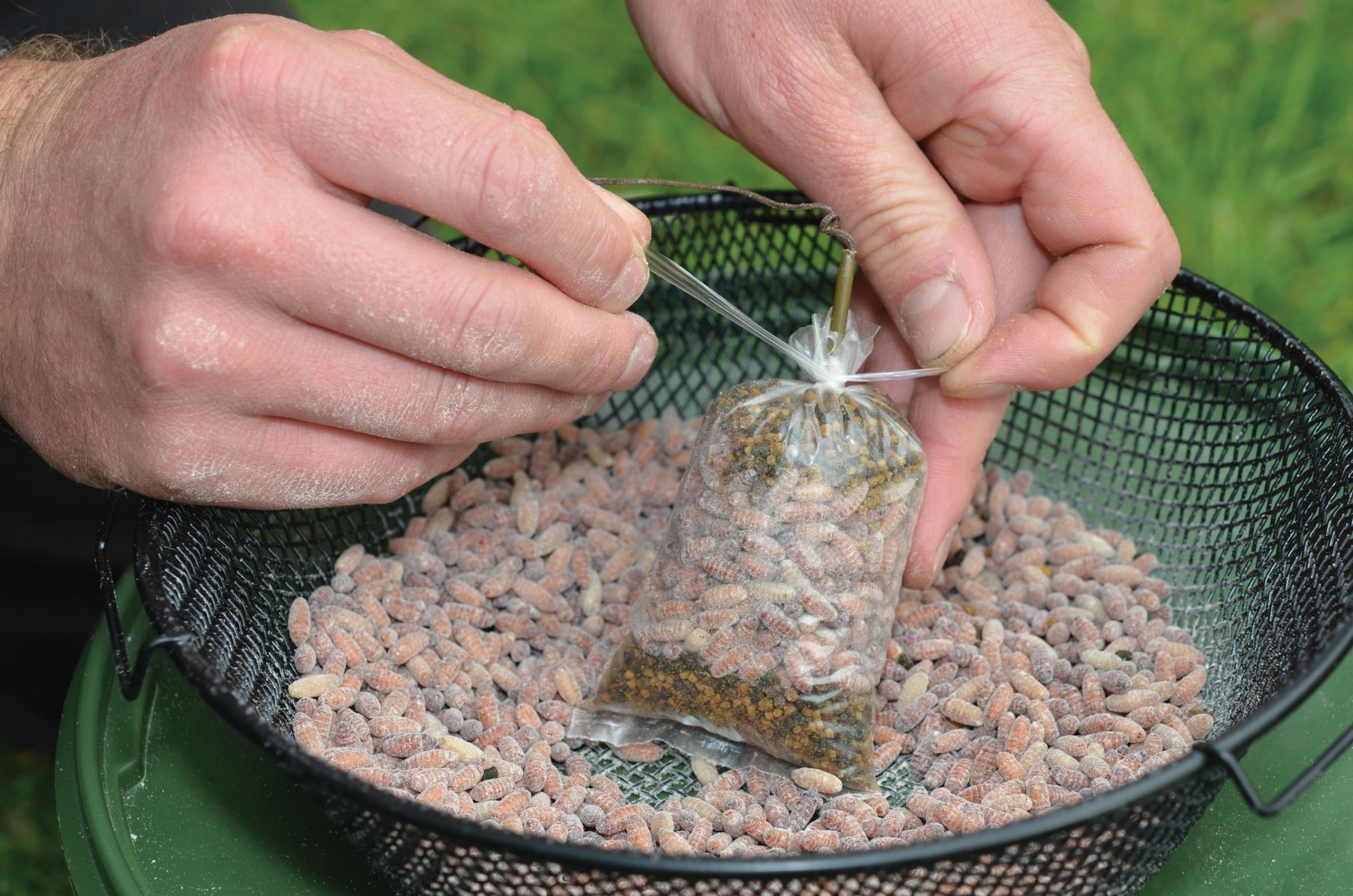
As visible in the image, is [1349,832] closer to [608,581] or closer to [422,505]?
[608,581]

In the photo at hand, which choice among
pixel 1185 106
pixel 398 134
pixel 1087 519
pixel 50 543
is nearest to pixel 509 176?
pixel 398 134

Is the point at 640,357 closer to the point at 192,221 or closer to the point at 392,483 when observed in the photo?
the point at 392,483

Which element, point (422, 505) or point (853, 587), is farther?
point (422, 505)

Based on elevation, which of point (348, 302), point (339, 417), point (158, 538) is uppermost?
point (348, 302)

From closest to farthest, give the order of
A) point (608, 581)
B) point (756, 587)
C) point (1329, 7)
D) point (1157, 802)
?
1. point (1157, 802)
2. point (756, 587)
3. point (608, 581)
4. point (1329, 7)

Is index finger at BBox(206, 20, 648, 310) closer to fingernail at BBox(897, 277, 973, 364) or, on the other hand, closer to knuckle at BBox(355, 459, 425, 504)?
knuckle at BBox(355, 459, 425, 504)

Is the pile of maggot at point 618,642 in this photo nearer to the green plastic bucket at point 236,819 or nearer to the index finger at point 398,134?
the green plastic bucket at point 236,819

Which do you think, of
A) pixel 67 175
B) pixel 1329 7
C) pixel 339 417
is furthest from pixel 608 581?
pixel 1329 7

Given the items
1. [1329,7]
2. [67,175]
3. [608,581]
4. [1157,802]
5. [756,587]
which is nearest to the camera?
[1157,802]
